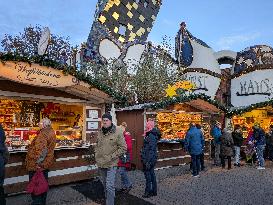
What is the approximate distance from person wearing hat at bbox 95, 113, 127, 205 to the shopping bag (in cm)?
118

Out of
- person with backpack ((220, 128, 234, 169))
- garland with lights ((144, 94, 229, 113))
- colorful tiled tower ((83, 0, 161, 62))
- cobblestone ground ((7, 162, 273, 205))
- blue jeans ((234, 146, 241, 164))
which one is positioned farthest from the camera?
colorful tiled tower ((83, 0, 161, 62))

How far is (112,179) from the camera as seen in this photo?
646 centimetres

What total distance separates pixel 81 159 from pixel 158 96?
43.4 feet

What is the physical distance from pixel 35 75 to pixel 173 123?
788 centimetres

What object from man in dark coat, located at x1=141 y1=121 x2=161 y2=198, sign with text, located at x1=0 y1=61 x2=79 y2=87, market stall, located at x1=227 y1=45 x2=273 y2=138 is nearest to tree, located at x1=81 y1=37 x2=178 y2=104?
market stall, located at x1=227 y1=45 x2=273 y2=138

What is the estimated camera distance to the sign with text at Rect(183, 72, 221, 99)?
2241 centimetres

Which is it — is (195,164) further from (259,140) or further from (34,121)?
(34,121)

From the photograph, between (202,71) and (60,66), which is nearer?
(60,66)

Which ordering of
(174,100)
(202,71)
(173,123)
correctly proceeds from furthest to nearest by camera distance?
(202,71) < (173,123) < (174,100)

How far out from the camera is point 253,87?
21531 mm

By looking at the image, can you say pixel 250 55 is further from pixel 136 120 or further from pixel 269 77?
pixel 136 120

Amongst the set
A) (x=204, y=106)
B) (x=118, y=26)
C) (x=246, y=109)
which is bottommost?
(x=246, y=109)

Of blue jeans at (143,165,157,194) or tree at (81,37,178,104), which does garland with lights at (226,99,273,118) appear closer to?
tree at (81,37,178,104)

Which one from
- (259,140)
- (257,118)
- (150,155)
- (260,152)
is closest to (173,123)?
(259,140)
